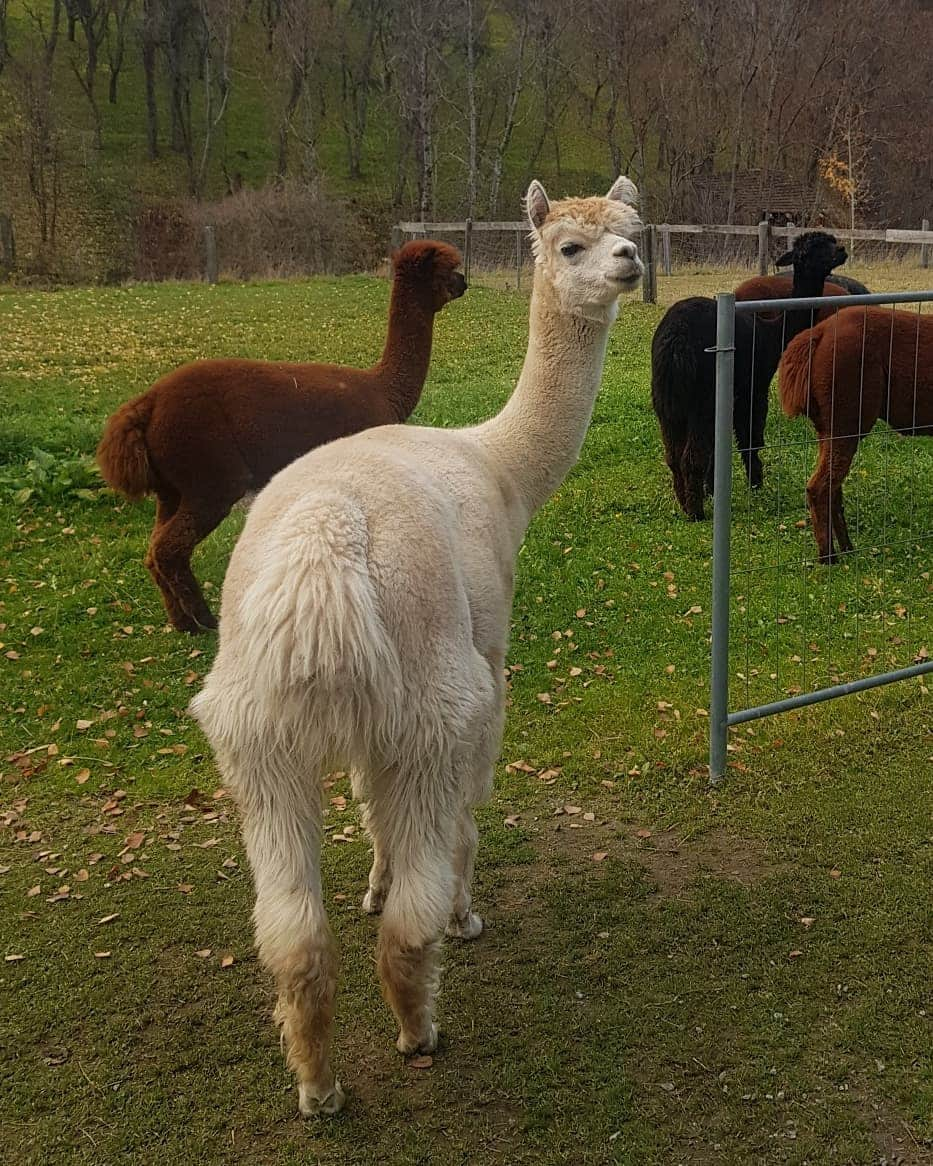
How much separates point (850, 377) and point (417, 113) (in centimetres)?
3311

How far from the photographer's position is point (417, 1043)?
2.92m

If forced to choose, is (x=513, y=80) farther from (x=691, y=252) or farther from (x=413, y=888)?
(x=413, y=888)

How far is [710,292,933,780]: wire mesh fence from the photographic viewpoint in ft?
16.9

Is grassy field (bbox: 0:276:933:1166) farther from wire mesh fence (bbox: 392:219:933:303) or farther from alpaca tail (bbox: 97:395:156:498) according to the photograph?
wire mesh fence (bbox: 392:219:933:303)

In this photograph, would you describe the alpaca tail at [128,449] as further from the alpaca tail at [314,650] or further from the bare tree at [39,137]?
the bare tree at [39,137]

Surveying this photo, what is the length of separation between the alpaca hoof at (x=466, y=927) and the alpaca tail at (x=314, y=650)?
124cm

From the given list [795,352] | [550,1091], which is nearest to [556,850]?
[550,1091]

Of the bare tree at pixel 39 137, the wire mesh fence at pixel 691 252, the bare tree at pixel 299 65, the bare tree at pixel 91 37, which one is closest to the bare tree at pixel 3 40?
the bare tree at pixel 39 137

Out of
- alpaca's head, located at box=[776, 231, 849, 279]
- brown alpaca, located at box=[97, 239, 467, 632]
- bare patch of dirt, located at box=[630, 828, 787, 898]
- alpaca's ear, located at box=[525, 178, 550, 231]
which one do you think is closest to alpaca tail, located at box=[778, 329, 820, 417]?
alpaca's head, located at box=[776, 231, 849, 279]

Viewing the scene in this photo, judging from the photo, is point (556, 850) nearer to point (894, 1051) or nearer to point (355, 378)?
point (894, 1051)

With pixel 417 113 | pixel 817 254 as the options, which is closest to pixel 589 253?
pixel 817 254

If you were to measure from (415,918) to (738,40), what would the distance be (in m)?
41.9

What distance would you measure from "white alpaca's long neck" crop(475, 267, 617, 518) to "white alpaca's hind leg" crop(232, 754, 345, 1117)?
170 centimetres

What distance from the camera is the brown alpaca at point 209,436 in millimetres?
5938
